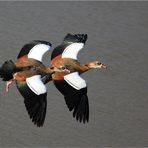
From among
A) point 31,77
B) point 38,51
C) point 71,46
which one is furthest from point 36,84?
point 71,46

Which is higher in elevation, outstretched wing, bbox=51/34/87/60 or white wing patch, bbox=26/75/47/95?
outstretched wing, bbox=51/34/87/60

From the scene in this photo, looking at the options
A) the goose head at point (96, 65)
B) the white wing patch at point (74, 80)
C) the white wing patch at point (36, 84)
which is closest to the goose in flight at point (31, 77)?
the white wing patch at point (36, 84)

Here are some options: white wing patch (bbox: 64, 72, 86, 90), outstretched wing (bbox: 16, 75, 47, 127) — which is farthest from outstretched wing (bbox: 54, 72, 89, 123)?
outstretched wing (bbox: 16, 75, 47, 127)

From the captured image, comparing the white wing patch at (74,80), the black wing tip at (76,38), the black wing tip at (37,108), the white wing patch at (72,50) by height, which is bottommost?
the black wing tip at (37,108)

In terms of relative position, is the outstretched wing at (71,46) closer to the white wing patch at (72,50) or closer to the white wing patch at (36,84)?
the white wing patch at (72,50)

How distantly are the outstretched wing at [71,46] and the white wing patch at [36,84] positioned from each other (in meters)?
0.15

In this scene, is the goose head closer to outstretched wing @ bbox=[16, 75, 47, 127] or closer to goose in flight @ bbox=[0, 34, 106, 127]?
goose in flight @ bbox=[0, 34, 106, 127]

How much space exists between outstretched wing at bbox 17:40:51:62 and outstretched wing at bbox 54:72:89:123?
0.16 meters

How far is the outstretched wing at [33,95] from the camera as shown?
242 cm

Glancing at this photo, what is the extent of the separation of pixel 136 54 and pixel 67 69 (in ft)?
1.39

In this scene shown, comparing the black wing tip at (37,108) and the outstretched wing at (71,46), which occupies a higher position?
the outstretched wing at (71,46)

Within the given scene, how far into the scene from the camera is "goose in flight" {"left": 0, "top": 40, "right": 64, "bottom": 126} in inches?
95.6

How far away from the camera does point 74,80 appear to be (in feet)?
8.23

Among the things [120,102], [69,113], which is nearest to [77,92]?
[69,113]
